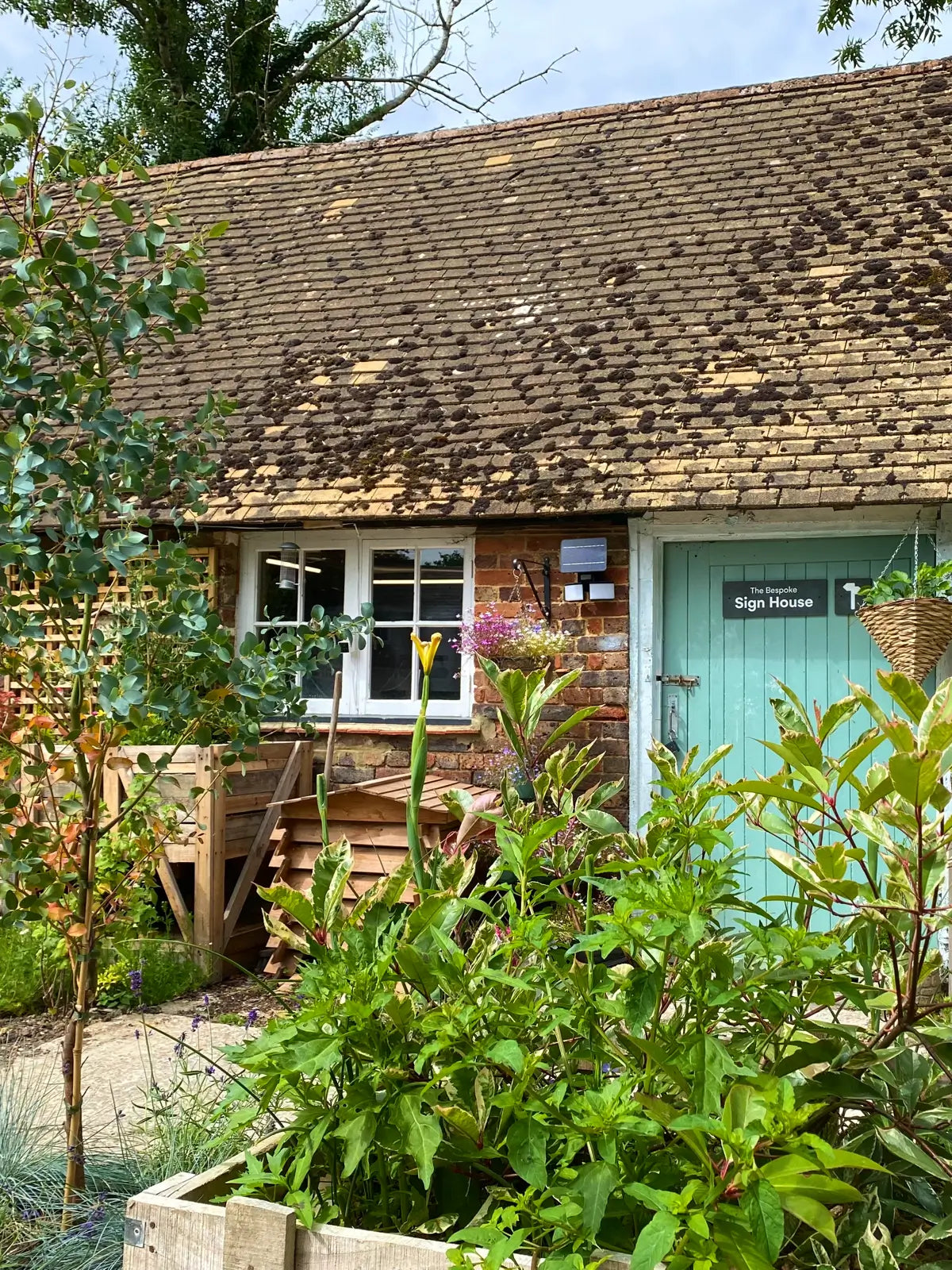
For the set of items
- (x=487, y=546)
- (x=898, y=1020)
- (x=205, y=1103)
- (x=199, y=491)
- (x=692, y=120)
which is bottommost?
(x=205, y=1103)

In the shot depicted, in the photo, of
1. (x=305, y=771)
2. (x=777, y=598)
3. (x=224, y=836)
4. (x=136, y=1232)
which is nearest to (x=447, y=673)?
(x=305, y=771)

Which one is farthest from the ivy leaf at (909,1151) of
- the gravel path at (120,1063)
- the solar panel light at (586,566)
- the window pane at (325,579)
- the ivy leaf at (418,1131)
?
the window pane at (325,579)

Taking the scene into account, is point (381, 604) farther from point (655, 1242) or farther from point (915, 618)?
point (655, 1242)

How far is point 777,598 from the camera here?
688 cm

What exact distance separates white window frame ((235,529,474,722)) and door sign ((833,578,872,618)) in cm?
228

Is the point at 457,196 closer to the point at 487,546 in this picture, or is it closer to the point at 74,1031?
the point at 487,546

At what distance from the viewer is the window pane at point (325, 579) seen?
26.2 ft

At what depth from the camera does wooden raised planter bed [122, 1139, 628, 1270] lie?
4.91 feet

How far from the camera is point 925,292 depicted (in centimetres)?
715

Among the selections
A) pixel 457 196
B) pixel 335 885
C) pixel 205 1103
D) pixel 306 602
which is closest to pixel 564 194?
pixel 457 196

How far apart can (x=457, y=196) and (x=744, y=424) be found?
421 centimetres

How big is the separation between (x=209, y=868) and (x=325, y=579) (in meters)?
2.43

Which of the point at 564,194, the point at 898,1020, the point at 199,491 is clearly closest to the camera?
the point at 898,1020

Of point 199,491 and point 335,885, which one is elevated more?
point 199,491
